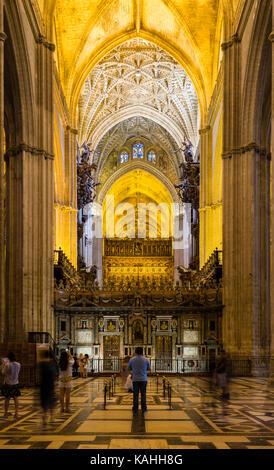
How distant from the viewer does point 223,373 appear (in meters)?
10.9

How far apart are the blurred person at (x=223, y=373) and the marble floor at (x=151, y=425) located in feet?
1.18

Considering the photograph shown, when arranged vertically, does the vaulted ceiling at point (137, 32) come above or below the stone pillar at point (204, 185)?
above

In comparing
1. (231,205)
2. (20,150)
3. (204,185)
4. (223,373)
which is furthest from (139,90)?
(223,373)

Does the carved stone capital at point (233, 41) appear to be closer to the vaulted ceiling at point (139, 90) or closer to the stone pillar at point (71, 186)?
the stone pillar at point (71, 186)

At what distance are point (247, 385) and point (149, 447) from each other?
995 centimetres

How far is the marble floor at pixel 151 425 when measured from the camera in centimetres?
718

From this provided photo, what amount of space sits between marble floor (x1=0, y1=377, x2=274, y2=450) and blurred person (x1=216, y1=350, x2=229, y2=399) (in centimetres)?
36

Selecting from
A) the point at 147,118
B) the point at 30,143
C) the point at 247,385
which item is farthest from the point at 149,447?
the point at 147,118

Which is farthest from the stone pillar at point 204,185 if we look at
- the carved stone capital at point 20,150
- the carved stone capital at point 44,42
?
the carved stone capital at point 20,150

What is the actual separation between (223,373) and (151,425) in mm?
2590

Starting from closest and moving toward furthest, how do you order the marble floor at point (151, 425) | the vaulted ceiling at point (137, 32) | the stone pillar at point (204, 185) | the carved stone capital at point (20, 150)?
1. the marble floor at point (151, 425)
2. the carved stone capital at point (20, 150)
3. the vaulted ceiling at point (137, 32)
4. the stone pillar at point (204, 185)

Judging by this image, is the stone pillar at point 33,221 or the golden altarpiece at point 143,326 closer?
the stone pillar at point 33,221

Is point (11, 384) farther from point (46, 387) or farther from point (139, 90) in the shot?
point (139, 90)

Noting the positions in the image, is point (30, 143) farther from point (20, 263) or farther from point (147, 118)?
point (147, 118)
